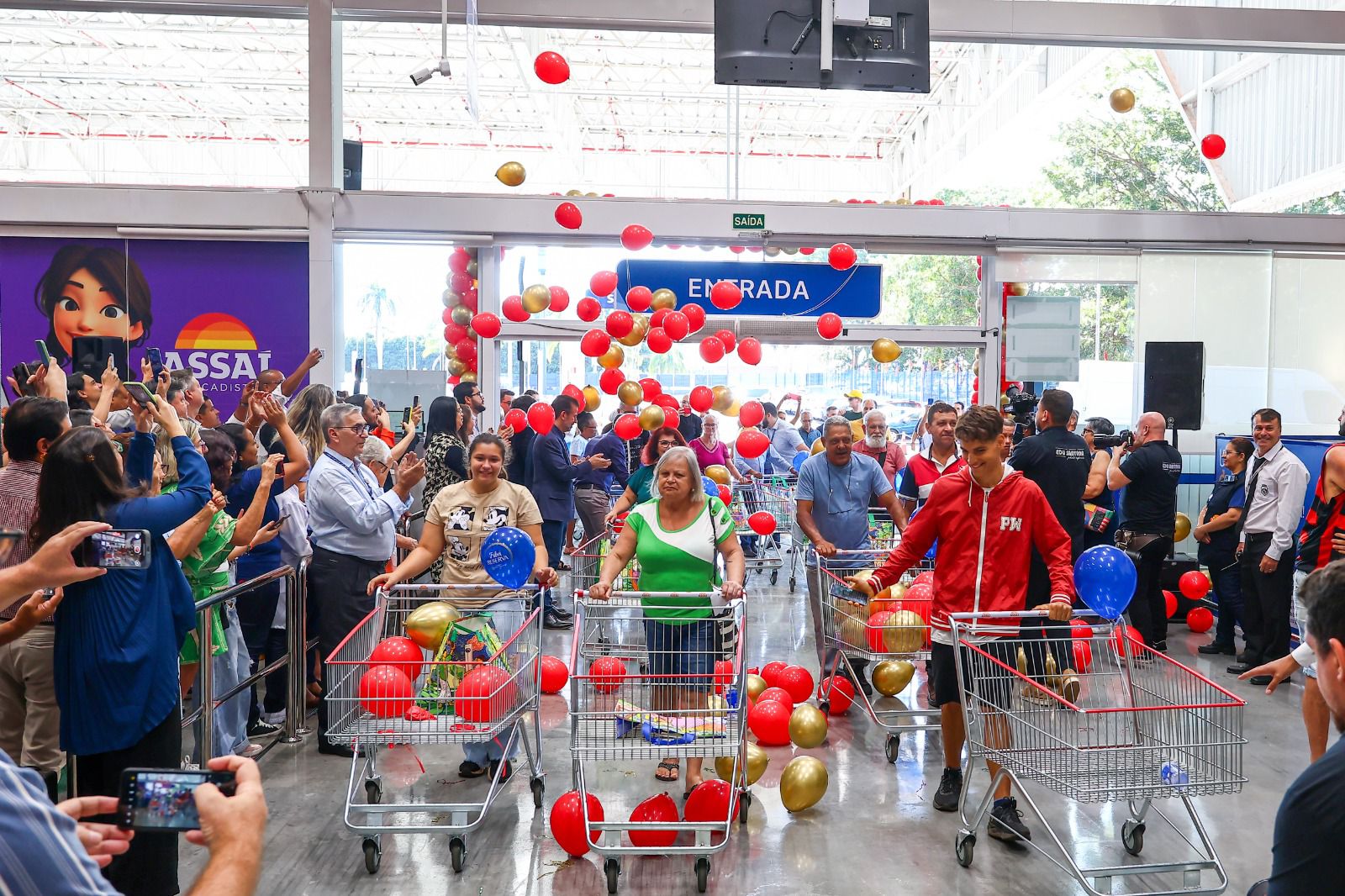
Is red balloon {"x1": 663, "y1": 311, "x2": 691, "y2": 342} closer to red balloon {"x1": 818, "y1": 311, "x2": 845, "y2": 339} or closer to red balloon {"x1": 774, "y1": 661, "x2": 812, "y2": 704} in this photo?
red balloon {"x1": 818, "y1": 311, "x2": 845, "y2": 339}

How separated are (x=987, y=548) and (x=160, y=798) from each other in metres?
3.57

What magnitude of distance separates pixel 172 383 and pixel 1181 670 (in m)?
5.29

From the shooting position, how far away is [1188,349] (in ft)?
30.1

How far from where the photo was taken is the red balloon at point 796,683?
601 cm

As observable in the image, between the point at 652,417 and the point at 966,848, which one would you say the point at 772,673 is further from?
the point at 652,417

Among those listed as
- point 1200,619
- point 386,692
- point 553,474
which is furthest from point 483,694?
point 1200,619

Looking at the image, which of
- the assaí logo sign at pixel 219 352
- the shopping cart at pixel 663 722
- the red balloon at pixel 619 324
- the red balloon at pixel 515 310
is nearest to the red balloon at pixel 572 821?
the shopping cart at pixel 663 722

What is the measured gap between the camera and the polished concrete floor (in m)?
4.02

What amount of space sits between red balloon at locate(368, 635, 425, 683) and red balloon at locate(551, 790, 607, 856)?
2.66 feet

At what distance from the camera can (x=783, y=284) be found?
33.8 ft

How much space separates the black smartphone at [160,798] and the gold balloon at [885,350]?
8.44 meters

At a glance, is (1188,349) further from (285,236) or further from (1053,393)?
(285,236)

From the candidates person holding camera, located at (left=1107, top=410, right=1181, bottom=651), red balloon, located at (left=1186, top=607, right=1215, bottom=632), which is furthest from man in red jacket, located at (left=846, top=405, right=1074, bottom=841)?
red balloon, located at (left=1186, top=607, right=1215, bottom=632)

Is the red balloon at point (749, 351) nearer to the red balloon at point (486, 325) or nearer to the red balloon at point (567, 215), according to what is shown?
the red balloon at point (567, 215)
